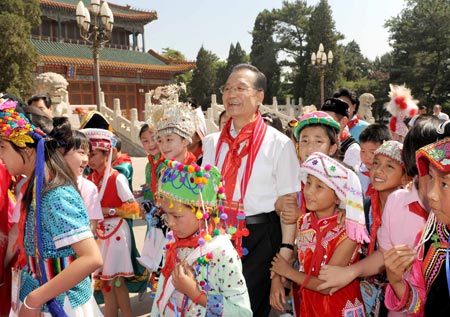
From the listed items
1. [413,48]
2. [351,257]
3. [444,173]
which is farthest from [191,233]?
[413,48]

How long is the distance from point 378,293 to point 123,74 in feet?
95.7

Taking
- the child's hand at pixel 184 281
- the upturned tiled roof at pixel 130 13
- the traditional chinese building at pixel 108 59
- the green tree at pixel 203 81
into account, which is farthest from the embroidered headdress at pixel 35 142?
the green tree at pixel 203 81

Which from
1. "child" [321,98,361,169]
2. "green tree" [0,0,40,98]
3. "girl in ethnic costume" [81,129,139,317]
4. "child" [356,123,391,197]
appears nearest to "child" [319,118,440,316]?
"child" [356,123,391,197]

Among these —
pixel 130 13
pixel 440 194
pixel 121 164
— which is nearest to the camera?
pixel 440 194

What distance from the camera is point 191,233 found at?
2.09 metres

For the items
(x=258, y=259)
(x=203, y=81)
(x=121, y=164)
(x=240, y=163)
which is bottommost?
(x=258, y=259)

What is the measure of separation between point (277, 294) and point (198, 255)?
785 mm

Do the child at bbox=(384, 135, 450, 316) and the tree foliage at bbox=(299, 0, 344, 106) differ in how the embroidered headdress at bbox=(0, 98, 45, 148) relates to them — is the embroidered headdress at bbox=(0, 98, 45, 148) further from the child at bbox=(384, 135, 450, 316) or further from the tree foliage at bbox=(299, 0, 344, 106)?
the tree foliage at bbox=(299, 0, 344, 106)

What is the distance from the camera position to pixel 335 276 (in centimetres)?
226

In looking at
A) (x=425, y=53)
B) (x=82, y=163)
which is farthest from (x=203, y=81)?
(x=82, y=163)

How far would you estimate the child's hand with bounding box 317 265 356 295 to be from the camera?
226 centimetres

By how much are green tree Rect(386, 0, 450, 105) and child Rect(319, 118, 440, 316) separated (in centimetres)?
3589

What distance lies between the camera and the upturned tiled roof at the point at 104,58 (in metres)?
26.5

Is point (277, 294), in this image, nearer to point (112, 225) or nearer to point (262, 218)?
point (262, 218)
